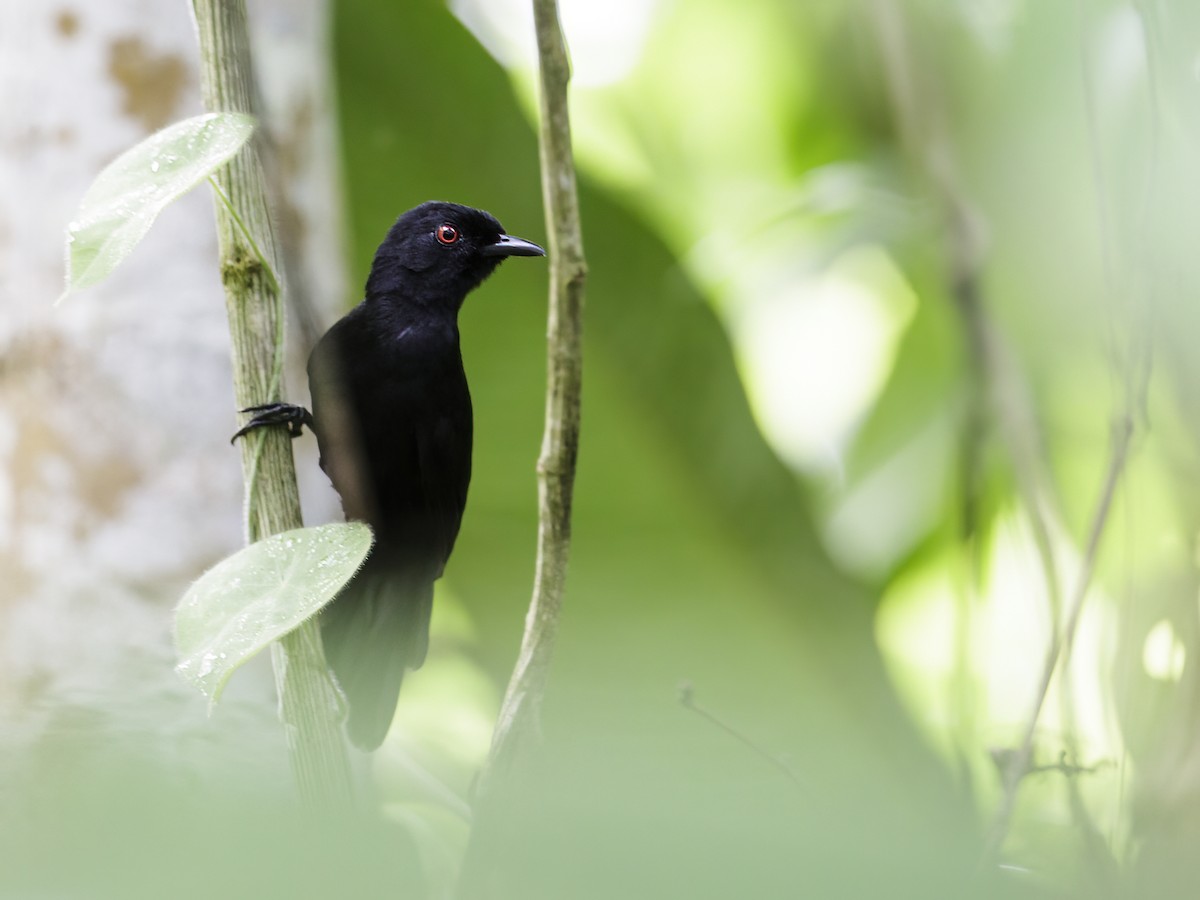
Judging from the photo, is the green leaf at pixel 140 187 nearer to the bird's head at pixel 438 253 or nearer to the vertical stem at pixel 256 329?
the vertical stem at pixel 256 329

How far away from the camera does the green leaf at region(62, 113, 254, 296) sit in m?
0.46

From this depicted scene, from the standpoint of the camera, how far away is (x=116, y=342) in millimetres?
897

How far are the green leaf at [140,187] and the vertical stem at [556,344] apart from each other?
15cm

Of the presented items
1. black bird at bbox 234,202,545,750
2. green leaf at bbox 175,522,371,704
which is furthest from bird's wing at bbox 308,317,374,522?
green leaf at bbox 175,522,371,704

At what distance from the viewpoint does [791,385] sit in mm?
1411

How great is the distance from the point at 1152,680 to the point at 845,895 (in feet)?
3.35

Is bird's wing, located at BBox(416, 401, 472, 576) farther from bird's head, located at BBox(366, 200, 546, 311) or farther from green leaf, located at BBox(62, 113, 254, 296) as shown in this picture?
green leaf, located at BBox(62, 113, 254, 296)

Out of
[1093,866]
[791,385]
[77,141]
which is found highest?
[77,141]

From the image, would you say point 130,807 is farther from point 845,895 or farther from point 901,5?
point 901,5

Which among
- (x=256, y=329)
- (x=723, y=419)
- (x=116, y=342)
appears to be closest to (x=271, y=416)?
(x=256, y=329)

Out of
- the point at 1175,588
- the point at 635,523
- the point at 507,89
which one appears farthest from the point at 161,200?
the point at 1175,588

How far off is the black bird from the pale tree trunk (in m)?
0.09

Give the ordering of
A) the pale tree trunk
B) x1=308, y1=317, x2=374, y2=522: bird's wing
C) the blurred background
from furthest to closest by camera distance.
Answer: the pale tree trunk → the blurred background → x1=308, y1=317, x2=374, y2=522: bird's wing

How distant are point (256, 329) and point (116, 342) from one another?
42 centimetres
